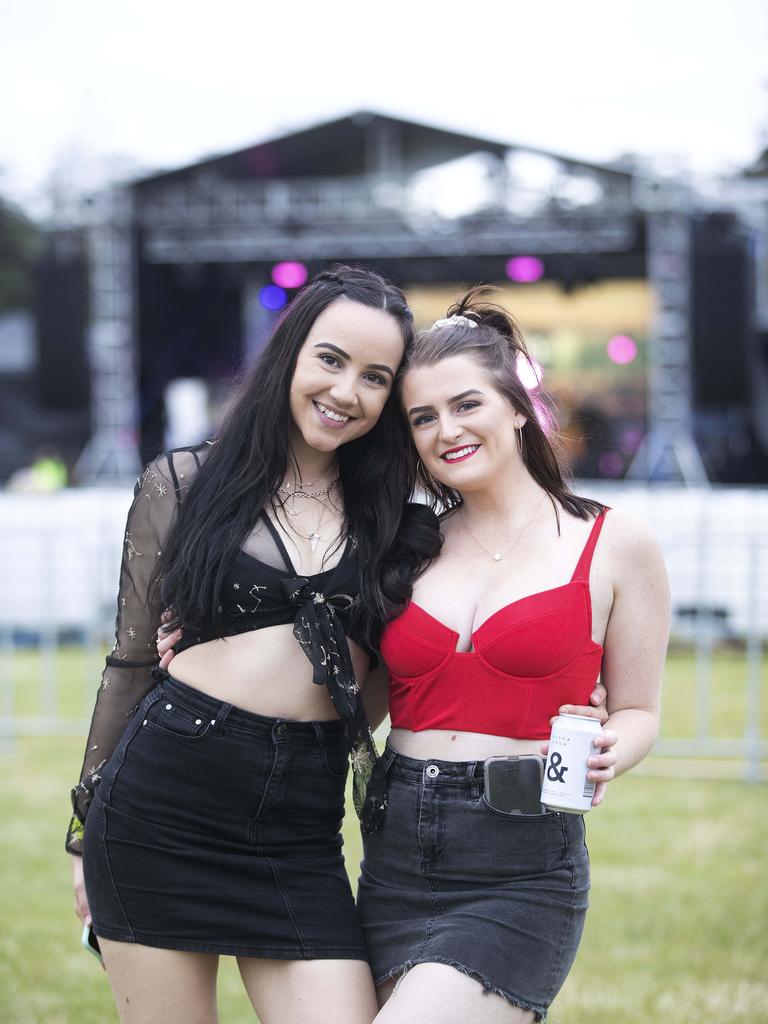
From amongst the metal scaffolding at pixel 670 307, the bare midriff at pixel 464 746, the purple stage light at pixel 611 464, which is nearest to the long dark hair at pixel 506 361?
the bare midriff at pixel 464 746

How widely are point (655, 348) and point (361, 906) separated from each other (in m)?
12.6

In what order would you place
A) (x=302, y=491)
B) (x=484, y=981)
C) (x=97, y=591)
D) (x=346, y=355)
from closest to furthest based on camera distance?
(x=484, y=981)
(x=346, y=355)
(x=302, y=491)
(x=97, y=591)

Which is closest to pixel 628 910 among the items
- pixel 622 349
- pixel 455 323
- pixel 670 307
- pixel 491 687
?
pixel 491 687

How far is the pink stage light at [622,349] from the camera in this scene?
811 inches

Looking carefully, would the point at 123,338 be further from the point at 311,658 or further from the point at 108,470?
the point at 311,658

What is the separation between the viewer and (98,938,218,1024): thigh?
2486 millimetres

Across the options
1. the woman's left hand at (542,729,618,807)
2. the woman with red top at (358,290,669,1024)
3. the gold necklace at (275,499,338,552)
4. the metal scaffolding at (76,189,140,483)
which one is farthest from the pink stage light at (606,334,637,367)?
the woman's left hand at (542,729,618,807)

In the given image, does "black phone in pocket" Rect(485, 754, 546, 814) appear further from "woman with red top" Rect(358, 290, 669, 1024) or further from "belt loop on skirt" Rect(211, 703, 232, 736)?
"belt loop on skirt" Rect(211, 703, 232, 736)

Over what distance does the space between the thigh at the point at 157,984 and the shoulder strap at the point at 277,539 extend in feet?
2.86

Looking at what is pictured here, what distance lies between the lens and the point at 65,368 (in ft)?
52.0

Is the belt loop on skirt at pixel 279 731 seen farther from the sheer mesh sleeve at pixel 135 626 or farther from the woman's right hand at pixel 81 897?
the woman's right hand at pixel 81 897

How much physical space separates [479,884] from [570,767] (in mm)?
398

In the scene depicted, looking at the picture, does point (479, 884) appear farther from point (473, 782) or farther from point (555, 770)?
point (555, 770)

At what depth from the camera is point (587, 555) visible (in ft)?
8.16
